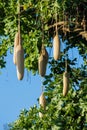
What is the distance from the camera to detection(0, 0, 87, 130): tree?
1150 cm

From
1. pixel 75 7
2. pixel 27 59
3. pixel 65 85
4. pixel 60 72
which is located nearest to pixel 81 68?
pixel 60 72

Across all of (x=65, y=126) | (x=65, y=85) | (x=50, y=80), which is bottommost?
(x=65, y=85)

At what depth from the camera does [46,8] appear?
434 inches

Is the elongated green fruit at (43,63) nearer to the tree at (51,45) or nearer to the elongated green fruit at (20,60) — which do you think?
the elongated green fruit at (20,60)

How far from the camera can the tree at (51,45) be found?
37.7 ft

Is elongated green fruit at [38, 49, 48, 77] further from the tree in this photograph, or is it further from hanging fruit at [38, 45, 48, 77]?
the tree

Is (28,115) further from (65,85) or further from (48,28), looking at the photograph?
(65,85)

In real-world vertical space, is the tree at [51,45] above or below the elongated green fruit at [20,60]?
above

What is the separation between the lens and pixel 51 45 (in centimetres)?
1230

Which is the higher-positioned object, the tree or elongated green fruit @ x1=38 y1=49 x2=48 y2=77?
the tree

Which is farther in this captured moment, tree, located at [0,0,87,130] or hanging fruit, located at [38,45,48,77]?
tree, located at [0,0,87,130]

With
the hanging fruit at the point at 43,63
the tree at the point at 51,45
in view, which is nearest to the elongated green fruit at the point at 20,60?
the hanging fruit at the point at 43,63

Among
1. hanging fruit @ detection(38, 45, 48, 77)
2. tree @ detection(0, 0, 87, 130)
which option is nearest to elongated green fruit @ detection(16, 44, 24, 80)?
hanging fruit @ detection(38, 45, 48, 77)

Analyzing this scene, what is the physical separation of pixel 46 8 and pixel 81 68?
2783 mm
